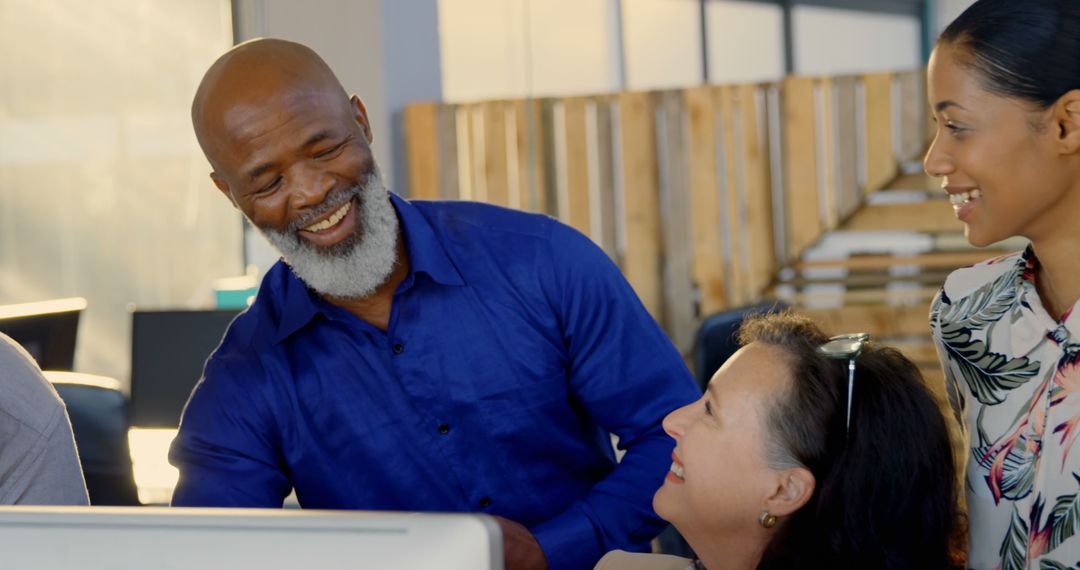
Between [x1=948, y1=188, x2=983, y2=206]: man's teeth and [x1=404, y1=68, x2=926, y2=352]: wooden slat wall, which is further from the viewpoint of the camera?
[x1=404, y1=68, x2=926, y2=352]: wooden slat wall

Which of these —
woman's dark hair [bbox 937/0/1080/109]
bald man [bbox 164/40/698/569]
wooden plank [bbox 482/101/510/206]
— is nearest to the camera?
woman's dark hair [bbox 937/0/1080/109]

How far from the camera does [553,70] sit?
23.9 feet

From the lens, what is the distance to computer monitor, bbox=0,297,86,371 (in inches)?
117

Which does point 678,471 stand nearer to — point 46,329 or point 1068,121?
point 1068,121

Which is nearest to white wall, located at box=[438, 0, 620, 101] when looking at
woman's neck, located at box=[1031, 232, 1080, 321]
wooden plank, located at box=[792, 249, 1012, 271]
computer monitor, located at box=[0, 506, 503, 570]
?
wooden plank, located at box=[792, 249, 1012, 271]

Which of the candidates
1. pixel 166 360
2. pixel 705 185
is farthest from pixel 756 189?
pixel 166 360

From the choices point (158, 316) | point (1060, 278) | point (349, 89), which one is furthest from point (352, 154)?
point (349, 89)

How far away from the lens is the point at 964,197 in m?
1.69

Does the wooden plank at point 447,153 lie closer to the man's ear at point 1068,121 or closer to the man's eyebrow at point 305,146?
the man's eyebrow at point 305,146

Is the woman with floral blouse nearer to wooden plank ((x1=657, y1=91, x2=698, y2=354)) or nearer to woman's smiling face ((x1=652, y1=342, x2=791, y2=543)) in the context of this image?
woman's smiling face ((x1=652, y1=342, x2=791, y2=543))

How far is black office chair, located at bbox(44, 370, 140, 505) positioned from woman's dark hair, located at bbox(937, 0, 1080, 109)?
5.94 ft

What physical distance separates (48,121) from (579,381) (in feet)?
12.6

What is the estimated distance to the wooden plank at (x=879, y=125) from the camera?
191 inches

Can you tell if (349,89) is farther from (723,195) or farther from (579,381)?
(579,381)
